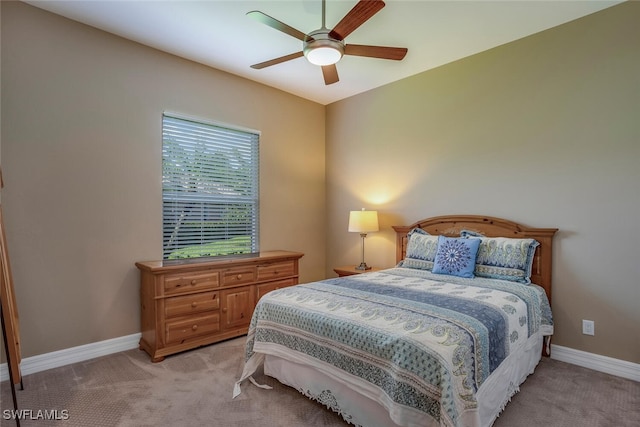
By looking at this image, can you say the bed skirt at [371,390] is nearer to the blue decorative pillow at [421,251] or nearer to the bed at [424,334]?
the bed at [424,334]

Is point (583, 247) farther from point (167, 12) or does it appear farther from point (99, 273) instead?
point (99, 273)

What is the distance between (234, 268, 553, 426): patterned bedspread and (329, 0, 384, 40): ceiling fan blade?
176 centimetres

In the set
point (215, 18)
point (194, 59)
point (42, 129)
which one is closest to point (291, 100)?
point (194, 59)

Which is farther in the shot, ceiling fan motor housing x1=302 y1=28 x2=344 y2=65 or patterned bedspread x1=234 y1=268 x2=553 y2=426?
ceiling fan motor housing x1=302 y1=28 x2=344 y2=65

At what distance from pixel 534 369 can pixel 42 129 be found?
14.2 feet

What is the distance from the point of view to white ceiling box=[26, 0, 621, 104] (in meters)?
2.55

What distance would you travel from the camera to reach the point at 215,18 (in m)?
2.71

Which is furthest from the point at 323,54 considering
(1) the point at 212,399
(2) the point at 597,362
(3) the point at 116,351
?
(2) the point at 597,362

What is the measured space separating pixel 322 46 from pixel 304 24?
73cm

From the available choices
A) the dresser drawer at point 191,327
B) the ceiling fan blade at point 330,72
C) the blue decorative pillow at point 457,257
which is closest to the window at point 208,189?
the dresser drawer at point 191,327

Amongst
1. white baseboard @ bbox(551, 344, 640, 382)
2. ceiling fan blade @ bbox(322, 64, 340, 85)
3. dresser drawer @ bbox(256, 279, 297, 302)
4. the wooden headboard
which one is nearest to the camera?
white baseboard @ bbox(551, 344, 640, 382)

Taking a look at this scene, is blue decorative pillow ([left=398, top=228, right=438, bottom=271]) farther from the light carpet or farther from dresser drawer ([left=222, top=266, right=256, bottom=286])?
dresser drawer ([left=222, top=266, right=256, bottom=286])

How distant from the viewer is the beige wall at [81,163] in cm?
256

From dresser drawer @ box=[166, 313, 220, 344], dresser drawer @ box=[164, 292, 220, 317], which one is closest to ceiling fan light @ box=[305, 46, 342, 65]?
dresser drawer @ box=[164, 292, 220, 317]
